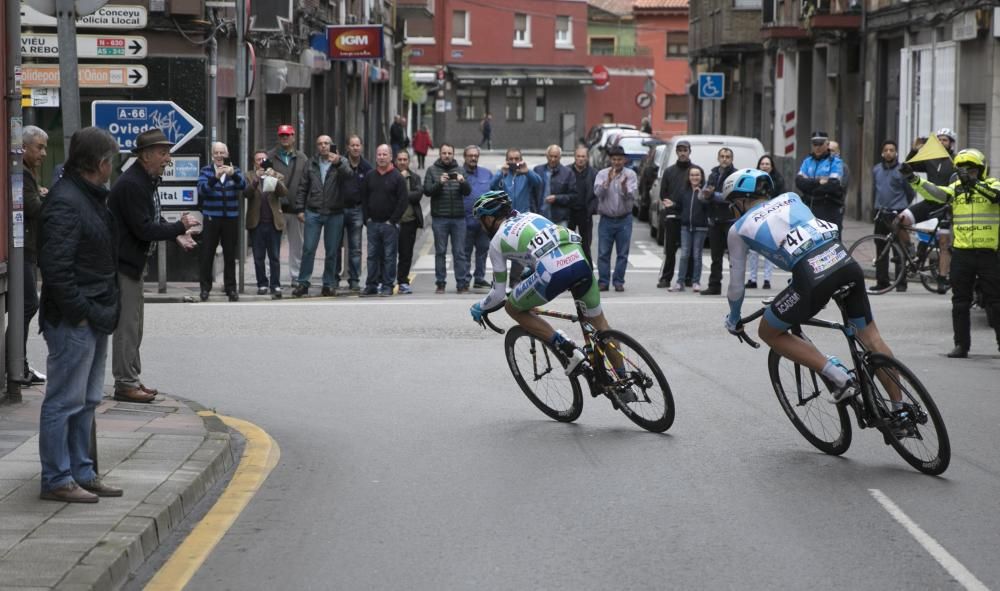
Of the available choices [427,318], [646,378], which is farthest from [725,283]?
[646,378]

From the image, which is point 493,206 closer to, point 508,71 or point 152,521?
point 152,521

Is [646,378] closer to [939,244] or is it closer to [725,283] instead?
[939,244]

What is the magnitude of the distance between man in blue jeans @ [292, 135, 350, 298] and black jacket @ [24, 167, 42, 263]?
8.04 m

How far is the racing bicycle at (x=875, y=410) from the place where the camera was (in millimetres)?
8867

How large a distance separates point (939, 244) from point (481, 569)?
13560 mm

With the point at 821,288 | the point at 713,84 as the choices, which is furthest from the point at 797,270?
the point at 713,84

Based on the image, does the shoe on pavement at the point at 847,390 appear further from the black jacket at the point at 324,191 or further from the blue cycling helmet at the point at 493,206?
the black jacket at the point at 324,191

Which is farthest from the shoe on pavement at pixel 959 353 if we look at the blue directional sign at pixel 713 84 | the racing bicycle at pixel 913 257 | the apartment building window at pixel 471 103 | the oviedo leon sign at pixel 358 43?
the apartment building window at pixel 471 103

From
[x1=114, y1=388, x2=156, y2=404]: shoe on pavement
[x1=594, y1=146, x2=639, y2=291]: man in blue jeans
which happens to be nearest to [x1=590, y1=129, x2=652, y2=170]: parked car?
[x1=594, y1=146, x2=639, y2=291]: man in blue jeans

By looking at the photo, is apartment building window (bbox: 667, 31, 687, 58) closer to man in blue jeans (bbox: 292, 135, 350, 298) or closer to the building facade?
the building facade

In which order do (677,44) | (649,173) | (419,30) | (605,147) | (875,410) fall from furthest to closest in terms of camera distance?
1. (677,44)
2. (419,30)
3. (605,147)
4. (649,173)
5. (875,410)

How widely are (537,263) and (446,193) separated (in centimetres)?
1031

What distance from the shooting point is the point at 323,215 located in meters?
20.3

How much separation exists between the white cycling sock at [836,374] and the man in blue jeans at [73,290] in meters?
3.97
